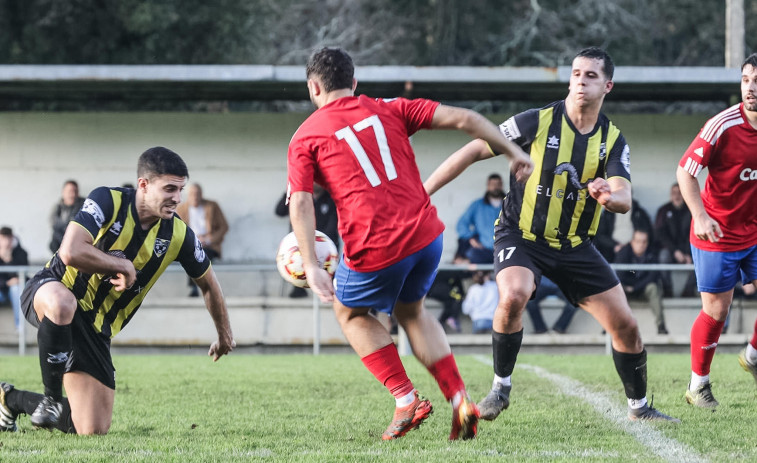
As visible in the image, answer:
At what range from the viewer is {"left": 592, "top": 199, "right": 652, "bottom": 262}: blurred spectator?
1310 centimetres

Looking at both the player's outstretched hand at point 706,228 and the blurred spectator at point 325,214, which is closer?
the player's outstretched hand at point 706,228

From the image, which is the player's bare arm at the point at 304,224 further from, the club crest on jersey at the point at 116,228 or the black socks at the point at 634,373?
the black socks at the point at 634,373

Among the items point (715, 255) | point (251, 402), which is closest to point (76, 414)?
point (251, 402)

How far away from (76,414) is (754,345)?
4.25 meters

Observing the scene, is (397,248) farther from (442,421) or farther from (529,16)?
(529,16)

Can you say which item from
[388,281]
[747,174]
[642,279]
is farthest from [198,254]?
[642,279]

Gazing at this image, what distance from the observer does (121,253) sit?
18.1ft

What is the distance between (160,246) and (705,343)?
11.3ft

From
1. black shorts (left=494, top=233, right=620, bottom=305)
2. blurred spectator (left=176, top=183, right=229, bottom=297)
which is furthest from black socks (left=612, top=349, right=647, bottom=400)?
blurred spectator (left=176, top=183, right=229, bottom=297)

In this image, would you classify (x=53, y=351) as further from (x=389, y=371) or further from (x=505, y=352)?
(x=505, y=352)

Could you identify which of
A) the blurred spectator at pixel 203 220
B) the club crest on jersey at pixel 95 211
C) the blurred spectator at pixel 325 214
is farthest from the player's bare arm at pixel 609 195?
the blurred spectator at pixel 203 220

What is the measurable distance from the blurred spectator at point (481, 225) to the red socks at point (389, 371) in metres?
7.90

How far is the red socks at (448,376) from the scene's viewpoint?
16.8ft

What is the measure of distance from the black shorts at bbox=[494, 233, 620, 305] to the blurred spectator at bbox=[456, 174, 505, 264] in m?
7.01
